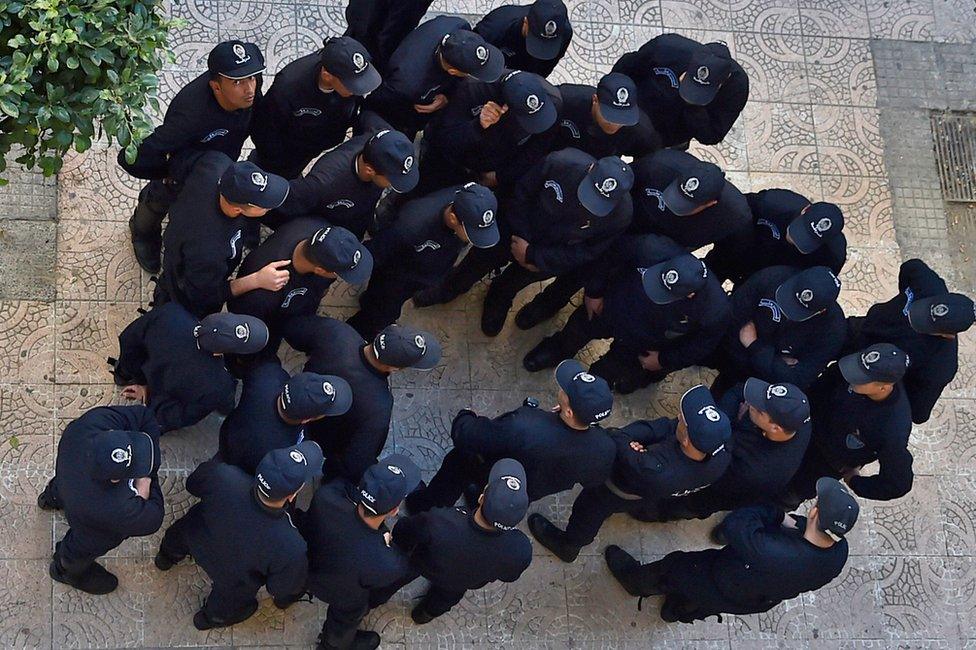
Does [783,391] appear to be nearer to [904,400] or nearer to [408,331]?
[904,400]

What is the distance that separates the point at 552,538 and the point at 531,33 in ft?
10.7

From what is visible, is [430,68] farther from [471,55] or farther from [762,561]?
[762,561]

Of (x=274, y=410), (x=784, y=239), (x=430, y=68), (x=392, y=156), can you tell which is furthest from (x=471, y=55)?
(x=274, y=410)

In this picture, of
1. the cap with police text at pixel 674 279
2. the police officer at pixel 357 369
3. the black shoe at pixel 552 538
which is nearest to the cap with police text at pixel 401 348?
the police officer at pixel 357 369

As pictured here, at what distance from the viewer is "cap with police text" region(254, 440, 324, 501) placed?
5.68 metres

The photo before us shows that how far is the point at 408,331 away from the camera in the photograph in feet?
20.6

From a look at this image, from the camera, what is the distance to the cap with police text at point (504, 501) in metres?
5.95

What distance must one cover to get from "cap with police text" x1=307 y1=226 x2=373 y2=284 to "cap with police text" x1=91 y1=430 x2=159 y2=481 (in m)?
1.32

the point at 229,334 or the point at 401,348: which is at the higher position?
the point at 229,334

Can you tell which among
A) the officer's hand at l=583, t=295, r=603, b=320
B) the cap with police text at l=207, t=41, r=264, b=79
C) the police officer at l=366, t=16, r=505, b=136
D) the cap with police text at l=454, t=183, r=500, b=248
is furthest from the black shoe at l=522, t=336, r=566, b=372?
the cap with police text at l=207, t=41, r=264, b=79

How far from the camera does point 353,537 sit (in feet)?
19.7

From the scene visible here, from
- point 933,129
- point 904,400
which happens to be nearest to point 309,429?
point 904,400

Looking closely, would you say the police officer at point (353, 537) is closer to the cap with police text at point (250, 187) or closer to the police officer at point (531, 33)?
the cap with police text at point (250, 187)

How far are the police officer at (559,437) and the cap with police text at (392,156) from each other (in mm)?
1390
